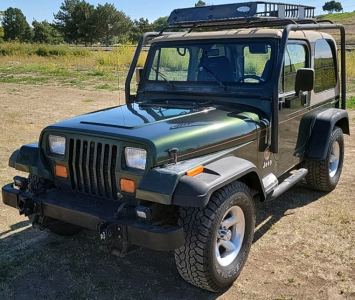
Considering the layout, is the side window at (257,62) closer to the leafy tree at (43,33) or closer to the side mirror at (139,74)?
the side mirror at (139,74)

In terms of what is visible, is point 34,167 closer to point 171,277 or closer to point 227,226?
point 171,277

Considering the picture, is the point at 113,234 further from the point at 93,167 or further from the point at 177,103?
the point at 177,103

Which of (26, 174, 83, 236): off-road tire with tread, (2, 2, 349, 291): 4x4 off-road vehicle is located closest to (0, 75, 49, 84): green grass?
(2, 2, 349, 291): 4x4 off-road vehicle

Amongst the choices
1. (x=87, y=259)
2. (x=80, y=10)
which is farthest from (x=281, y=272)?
(x=80, y=10)

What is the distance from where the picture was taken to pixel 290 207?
4945 millimetres

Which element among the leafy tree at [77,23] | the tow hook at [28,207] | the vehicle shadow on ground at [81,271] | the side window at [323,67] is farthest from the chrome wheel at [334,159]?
the leafy tree at [77,23]

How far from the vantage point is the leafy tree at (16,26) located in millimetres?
59344

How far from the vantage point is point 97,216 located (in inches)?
121

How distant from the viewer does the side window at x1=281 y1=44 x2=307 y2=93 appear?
4.21 m

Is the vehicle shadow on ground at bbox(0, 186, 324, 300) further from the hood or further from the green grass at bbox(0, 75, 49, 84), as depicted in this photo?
the green grass at bbox(0, 75, 49, 84)

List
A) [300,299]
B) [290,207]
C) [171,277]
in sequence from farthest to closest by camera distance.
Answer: [290,207] < [171,277] < [300,299]

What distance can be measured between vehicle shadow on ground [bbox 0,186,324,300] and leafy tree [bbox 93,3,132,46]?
2070 inches

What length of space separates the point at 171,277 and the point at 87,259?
0.83 m

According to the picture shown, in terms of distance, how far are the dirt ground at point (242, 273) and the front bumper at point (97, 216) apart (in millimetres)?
559
